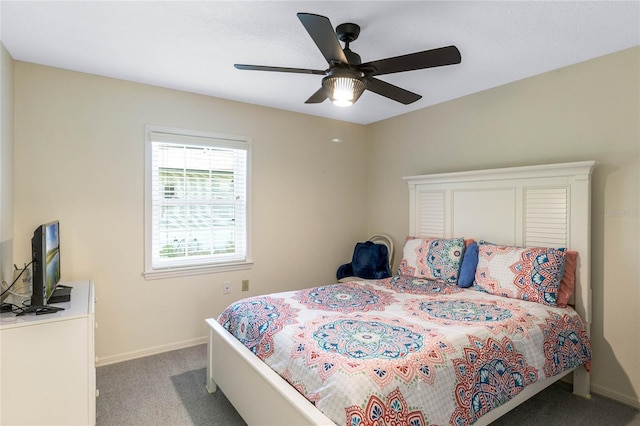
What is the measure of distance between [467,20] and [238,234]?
107 inches

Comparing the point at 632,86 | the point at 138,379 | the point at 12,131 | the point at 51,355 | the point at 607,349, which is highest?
the point at 632,86

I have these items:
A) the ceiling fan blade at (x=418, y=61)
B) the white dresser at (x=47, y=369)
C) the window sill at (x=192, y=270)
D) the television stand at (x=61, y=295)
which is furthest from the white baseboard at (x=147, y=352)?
the ceiling fan blade at (x=418, y=61)

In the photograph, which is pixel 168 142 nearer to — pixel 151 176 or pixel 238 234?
pixel 151 176

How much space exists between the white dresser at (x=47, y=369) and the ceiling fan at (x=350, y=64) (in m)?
1.72

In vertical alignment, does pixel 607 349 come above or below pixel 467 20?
below

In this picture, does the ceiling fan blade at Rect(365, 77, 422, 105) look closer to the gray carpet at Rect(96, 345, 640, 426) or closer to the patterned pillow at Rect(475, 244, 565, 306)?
the patterned pillow at Rect(475, 244, 565, 306)

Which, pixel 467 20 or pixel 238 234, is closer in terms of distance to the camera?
pixel 467 20

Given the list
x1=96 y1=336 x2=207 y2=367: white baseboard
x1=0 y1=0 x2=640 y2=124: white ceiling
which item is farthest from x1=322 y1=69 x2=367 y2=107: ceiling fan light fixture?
x1=96 y1=336 x2=207 y2=367: white baseboard

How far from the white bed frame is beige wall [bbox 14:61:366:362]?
95 centimetres

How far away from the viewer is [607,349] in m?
2.59

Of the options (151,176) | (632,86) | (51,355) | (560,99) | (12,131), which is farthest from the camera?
(151,176)

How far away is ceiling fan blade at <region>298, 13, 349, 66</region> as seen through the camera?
152 cm

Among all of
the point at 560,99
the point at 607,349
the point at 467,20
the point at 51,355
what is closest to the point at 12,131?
the point at 51,355

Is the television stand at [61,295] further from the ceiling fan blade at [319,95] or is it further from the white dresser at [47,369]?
the ceiling fan blade at [319,95]
